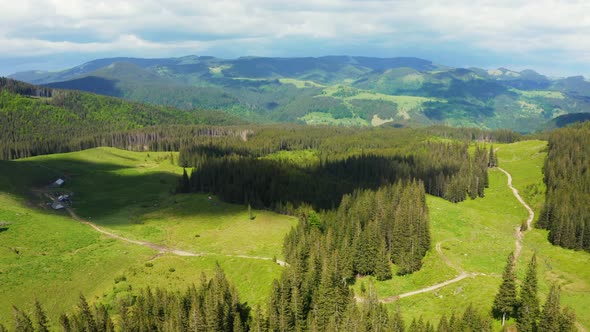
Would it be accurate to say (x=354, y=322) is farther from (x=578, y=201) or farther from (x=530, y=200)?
(x=530, y=200)

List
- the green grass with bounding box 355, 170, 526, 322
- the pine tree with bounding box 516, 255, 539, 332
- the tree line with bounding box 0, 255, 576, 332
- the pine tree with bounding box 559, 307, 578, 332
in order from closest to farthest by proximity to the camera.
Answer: the pine tree with bounding box 559, 307, 578, 332 < the tree line with bounding box 0, 255, 576, 332 < the pine tree with bounding box 516, 255, 539, 332 < the green grass with bounding box 355, 170, 526, 322

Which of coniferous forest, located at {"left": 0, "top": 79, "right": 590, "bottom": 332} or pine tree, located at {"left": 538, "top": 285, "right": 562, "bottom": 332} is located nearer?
pine tree, located at {"left": 538, "top": 285, "right": 562, "bottom": 332}

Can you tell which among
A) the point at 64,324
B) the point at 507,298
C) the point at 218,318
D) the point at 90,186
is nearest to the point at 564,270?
the point at 507,298

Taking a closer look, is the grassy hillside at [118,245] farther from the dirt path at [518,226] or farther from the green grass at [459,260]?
the dirt path at [518,226]

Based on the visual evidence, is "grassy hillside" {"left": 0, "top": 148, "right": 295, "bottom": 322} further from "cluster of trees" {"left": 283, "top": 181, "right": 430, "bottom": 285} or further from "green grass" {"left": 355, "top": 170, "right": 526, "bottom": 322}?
"green grass" {"left": 355, "top": 170, "right": 526, "bottom": 322}

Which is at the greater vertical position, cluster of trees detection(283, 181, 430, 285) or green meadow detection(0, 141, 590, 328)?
cluster of trees detection(283, 181, 430, 285)

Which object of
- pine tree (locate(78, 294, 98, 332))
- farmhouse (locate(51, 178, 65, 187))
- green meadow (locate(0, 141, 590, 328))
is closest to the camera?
pine tree (locate(78, 294, 98, 332))

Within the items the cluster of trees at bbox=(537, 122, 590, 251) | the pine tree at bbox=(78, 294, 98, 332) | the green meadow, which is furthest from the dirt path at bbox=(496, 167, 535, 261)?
the pine tree at bbox=(78, 294, 98, 332)

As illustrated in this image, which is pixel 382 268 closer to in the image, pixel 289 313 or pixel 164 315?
pixel 289 313
